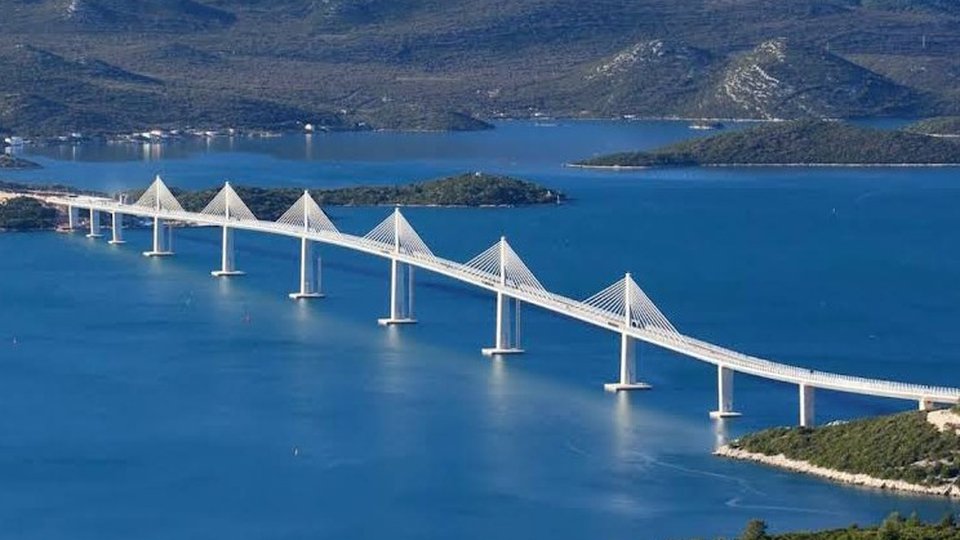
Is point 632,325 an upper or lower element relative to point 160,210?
lower

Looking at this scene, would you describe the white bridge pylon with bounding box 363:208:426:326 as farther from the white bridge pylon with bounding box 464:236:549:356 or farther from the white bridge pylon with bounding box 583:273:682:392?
the white bridge pylon with bounding box 583:273:682:392

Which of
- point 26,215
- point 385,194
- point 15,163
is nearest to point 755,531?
point 26,215

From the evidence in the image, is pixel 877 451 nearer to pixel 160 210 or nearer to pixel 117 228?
pixel 160 210

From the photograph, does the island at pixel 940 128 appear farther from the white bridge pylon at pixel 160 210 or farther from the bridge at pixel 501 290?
the bridge at pixel 501 290

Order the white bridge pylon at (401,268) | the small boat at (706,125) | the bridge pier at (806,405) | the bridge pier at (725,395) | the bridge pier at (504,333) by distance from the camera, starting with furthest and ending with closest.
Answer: the small boat at (706,125)
the white bridge pylon at (401,268)
the bridge pier at (504,333)
the bridge pier at (725,395)
the bridge pier at (806,405)

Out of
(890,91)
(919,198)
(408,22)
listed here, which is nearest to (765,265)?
(919,198)

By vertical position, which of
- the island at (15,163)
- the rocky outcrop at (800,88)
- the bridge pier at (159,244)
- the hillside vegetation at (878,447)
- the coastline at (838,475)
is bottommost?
the coastline at (838,475)

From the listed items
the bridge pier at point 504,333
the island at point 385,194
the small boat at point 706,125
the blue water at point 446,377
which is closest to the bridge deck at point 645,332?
the bridge pier at point 504,333
